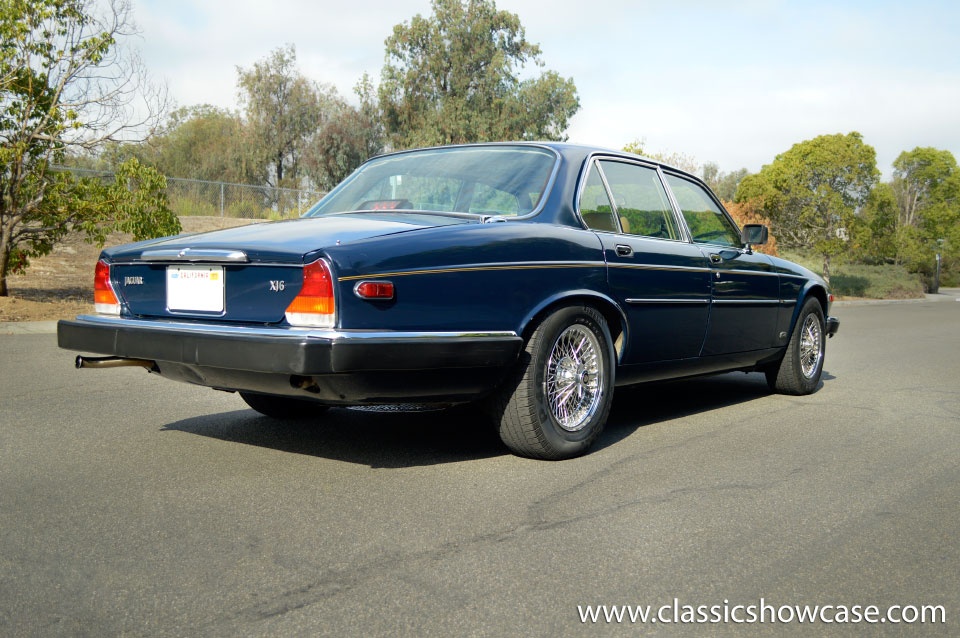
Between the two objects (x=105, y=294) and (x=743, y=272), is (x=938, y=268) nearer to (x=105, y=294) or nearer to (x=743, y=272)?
(x=743, y=272)

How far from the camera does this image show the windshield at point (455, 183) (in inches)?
177

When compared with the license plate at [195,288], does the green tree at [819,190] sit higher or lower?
higher

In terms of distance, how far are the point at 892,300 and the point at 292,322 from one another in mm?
31314

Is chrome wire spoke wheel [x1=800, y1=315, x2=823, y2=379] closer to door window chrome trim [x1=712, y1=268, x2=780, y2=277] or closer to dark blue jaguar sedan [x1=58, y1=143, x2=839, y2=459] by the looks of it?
door window chrome trim [x1=712, y1=268, x2=780, y2=277]

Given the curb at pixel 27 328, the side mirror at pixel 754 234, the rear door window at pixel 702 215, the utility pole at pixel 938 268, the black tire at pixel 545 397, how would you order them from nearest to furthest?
the black tire at pixel 545 397 → the rear door window at pixel 702 215 → the side mirror at pixel 754 234 → the curb at pixel 27 328 → the utility pole at pixel 938 268

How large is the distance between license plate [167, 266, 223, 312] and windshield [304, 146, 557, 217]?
3.66 ft

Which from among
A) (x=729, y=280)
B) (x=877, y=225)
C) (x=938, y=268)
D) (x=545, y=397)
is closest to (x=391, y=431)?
(x=545, y=397)

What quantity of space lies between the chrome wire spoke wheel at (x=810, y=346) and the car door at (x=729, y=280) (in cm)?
62

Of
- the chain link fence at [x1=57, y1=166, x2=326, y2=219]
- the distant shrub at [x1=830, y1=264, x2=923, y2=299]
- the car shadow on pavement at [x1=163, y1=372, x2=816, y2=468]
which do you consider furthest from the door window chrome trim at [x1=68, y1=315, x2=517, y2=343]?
the distant shrub at [x1=830, y1=264, x2=923, y2=299]

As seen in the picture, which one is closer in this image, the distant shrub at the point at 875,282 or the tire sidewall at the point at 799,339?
the tire sidewall at the point at 799,339

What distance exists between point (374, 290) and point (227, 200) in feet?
80.4

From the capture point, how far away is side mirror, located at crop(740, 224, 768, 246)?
6.04m

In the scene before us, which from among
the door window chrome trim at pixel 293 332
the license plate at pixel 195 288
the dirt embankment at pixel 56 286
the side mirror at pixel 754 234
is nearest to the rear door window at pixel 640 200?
the side mirror at pixel 754 234

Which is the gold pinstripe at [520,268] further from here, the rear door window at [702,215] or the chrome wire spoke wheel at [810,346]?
the chrome wire spoke wheel at [810,346]
